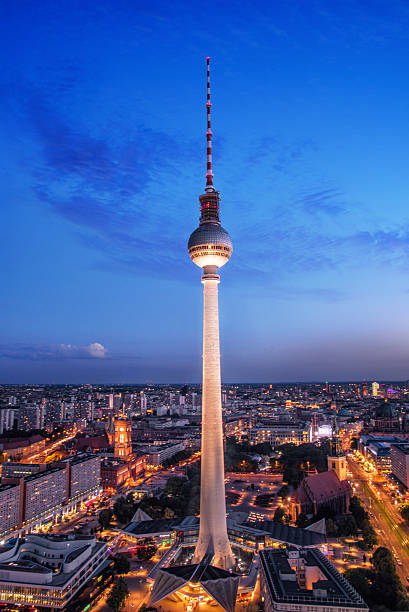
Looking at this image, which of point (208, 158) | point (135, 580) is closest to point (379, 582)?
point (135, 580)

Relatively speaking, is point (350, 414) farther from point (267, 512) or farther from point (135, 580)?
point (135, 580)

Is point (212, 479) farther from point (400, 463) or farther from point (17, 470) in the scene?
point (400, 463)

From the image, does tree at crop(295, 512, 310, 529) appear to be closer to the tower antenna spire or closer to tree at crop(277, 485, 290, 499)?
tree at crop(277, 485, 290, 499)

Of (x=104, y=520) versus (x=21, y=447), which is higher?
(x=21, y=447)

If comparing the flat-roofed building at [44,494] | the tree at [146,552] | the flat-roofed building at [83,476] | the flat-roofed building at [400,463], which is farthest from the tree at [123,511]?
the flat-roofed building at [400,463]

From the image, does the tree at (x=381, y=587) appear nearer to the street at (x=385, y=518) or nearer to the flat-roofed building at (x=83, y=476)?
the street at (x=385, y=518)

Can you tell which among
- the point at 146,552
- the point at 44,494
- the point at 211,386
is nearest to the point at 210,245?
the point at 211,386

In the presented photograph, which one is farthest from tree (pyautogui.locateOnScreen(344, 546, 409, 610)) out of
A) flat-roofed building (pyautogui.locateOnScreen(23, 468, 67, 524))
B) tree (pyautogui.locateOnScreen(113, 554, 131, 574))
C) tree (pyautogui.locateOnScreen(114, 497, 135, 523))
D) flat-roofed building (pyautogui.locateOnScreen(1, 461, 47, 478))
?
flat-roofed building (pyautogui.locateOnScreen(1, 461, 47, 478))
